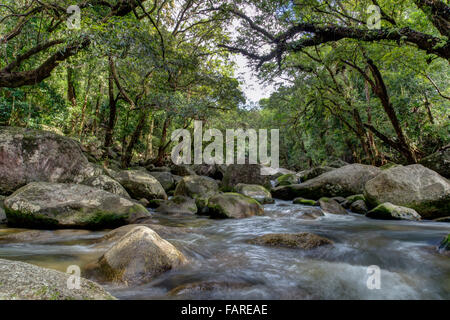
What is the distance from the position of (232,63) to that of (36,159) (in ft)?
30.0

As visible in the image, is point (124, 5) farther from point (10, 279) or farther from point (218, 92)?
point (10, 279)

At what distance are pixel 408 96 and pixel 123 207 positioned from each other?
45.5 ft

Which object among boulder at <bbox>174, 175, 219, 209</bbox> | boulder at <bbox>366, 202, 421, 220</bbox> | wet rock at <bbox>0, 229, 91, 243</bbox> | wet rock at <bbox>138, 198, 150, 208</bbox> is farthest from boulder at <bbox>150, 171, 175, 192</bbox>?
boulder at <bbox>366, 202, 421, 220</bbox>

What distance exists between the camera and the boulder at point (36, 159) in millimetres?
6180

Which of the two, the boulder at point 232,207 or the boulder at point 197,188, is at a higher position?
the boulder at point 197,188

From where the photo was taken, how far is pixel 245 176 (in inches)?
432

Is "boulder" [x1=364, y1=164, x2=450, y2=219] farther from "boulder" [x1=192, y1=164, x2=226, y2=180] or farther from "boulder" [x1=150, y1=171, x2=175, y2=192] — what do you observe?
"boulder" [x1=192, y1=164, x2=226, y2=180]

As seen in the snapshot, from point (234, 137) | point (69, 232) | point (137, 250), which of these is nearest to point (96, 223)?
point (69, 232)

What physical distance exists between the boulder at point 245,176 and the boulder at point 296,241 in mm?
6904

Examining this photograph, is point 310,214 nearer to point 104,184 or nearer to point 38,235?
point 104,184

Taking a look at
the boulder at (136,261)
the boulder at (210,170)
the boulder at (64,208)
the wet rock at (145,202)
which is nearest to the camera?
the boulder at (136,261)

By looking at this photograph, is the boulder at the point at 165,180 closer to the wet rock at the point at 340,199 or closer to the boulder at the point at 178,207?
the boulder at the point at 178,207

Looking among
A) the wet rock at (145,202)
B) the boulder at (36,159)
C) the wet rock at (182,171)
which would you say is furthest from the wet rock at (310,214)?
the wet rock at (182,171)

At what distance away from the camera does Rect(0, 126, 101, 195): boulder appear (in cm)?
618
